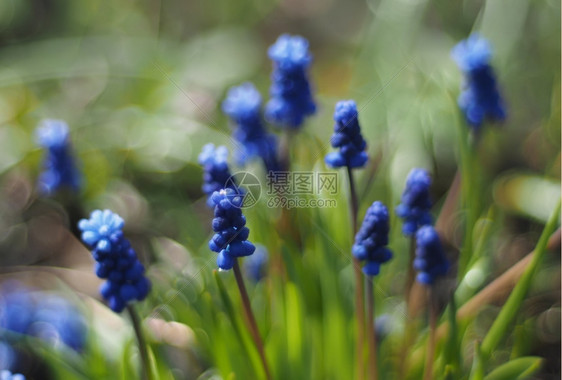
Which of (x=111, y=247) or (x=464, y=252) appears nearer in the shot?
(x=111, y=247)

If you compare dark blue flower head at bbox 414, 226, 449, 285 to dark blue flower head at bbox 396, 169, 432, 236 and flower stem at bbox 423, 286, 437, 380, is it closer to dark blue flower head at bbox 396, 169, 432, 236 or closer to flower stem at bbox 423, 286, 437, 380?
flower stem at bbox 423, 286, 437, 380

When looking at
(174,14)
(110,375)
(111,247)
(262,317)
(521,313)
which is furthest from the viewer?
(174,14)

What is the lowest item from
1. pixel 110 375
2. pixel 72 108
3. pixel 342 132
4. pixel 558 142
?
pixel 110 375

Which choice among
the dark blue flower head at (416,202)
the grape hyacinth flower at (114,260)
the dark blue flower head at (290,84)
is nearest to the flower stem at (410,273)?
the dark blue flower head at (416,202)

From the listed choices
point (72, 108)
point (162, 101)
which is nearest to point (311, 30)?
point (162, 101)

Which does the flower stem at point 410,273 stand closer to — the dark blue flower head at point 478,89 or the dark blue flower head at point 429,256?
the dark blue flower head at point 429,256

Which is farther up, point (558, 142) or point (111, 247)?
point (558, 142)

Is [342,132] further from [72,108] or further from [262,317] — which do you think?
[72,108]

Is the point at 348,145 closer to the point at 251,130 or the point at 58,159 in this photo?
the point at 251,130
